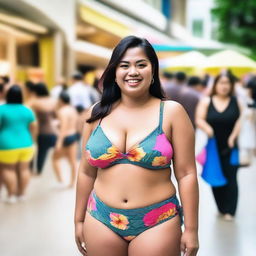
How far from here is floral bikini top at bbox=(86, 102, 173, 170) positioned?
8.77ft

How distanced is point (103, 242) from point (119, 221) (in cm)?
14

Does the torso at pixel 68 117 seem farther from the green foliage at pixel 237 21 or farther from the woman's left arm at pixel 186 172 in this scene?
the green foliage at pixel 237 21

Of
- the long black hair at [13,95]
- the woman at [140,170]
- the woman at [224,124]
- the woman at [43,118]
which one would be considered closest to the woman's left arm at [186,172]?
the woman at [140,170]

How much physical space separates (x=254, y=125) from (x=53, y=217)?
6.11 metres

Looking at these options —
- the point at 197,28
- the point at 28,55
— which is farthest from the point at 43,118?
the point at 197,28

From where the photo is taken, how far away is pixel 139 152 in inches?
106

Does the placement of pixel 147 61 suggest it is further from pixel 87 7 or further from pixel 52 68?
pixel 87 7

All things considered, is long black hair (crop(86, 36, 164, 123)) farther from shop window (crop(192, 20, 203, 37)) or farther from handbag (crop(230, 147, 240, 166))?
shop window (crop(192, 20, 203, 37))

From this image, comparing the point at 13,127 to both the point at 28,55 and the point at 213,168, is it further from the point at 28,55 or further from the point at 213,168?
the point at 28,55

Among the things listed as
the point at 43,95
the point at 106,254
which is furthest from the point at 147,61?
the point at 43,95

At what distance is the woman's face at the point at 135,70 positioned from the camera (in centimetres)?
275

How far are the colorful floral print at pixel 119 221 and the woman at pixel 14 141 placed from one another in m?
4.90

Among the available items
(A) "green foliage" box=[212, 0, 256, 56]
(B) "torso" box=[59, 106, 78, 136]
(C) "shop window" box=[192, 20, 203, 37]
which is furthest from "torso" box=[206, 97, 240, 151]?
(C) "shop window" box=[192, 20, 203, 37]

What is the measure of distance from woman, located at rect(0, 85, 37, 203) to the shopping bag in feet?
8.38
